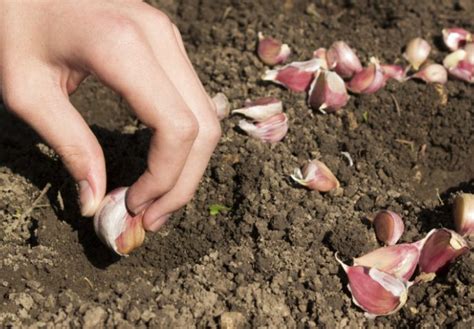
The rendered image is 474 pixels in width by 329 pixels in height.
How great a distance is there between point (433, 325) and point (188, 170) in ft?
2.45

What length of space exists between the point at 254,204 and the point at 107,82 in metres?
0.65

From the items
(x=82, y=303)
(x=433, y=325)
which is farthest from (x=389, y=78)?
(x=82, y=303)

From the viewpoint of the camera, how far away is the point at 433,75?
2.65 m

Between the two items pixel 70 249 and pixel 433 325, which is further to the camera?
pixel 70 249

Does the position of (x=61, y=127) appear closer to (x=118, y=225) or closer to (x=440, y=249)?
(x=118, y=225)

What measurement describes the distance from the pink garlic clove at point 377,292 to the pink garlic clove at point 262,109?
703mm

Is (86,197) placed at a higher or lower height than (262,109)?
higher

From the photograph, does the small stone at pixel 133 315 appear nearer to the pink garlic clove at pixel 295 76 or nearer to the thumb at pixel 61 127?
the thumb at pixel 61 127

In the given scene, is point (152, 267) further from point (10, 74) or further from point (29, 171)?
point (10, 74)

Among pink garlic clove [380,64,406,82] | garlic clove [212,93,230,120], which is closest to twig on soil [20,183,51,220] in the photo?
garlic clove [212,93,230,120]

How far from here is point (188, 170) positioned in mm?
1805

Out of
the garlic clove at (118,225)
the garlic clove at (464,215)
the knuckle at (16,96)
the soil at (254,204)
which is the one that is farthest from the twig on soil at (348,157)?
the knuckle at (16,96)

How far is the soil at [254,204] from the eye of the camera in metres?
1.86

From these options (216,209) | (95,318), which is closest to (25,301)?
(95,318)
